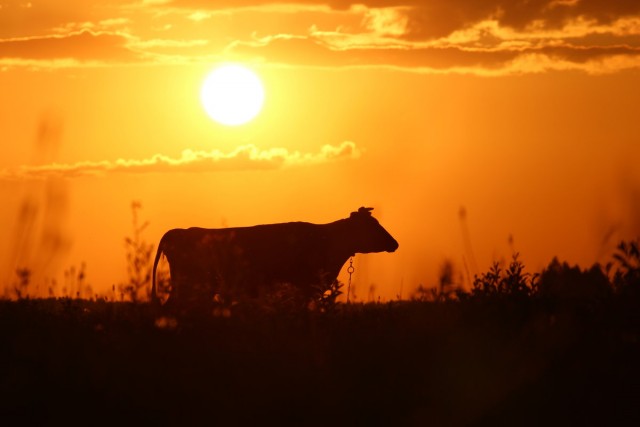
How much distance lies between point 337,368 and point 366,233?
13572 millimetres

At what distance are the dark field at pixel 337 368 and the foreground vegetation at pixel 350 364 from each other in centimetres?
1

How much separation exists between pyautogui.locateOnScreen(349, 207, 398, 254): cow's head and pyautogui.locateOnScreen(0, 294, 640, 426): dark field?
11.6 m

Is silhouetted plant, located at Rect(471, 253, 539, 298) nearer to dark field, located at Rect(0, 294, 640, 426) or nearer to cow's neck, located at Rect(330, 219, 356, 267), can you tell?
dark field, located at Rect(0, 294, 640, 426)

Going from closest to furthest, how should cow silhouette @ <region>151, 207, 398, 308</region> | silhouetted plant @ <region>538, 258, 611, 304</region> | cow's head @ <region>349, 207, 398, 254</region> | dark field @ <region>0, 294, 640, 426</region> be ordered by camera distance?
dark field @ <region>0, 294, 640, 426</region>
silhouetted plant @ <region>538, 258, 611, 304</region>
cow silhouette @ <region>151, 207, 398, 308</region>
cow's head @ <region>349, 207, 398, 254</region>

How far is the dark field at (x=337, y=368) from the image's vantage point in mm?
7793

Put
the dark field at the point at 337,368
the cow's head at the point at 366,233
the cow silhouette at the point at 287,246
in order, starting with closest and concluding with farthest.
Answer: the dark field at the point at 337,368 → the cow silhouette at the point at 287,246 → the cow's head at the point at 366,233

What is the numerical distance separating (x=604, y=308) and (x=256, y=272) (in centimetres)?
1230

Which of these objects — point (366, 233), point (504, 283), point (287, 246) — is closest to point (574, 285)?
point (504, 283)

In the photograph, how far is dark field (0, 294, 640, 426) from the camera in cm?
779

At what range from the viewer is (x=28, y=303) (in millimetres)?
11797

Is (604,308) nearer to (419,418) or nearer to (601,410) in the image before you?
(601,410)

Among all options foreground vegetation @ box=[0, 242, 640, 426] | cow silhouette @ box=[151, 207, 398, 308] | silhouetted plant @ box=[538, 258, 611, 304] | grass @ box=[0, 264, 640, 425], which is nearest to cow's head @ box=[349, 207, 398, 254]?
cow silhouette @ box=[151, 207, 398, 308]

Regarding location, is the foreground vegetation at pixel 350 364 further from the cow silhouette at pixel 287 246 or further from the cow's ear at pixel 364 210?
the cow's ear at pixel 364 210

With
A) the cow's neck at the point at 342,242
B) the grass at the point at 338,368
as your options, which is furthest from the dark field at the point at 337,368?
the cow's neck at the point at 342,242
